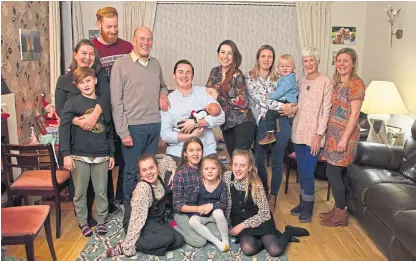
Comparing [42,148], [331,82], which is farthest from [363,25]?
[42,148]

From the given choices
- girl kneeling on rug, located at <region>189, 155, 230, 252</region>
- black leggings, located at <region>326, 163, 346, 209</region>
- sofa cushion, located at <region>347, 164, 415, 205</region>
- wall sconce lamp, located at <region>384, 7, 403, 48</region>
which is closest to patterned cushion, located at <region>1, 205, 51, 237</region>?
girl kneeling on rug, located at <region>189, 155, 230, 252</region>

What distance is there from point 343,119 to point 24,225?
2129mm

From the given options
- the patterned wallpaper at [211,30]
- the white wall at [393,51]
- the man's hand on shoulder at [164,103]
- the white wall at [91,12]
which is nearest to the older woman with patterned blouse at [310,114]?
the man's hand on shoulder at [164,103]

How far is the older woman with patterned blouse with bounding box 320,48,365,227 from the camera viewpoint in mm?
2758

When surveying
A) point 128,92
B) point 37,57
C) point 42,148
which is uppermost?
point 37,57

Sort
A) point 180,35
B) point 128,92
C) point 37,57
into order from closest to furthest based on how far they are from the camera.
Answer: point 128,92
point 37,57
point 180,35

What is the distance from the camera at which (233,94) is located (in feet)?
9.55

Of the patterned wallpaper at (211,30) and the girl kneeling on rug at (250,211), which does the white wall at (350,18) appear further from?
the girl kneeling on rug at (250,211)

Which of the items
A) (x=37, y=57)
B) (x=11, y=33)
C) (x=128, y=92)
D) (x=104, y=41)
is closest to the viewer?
(x=128, y=92)

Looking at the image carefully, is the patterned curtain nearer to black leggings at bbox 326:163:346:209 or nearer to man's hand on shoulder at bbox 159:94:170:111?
man's hand on shoulder at bbox 159:94:170:111

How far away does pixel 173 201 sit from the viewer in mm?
2770

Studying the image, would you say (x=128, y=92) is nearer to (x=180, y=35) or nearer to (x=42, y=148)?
(x=42, y=148)

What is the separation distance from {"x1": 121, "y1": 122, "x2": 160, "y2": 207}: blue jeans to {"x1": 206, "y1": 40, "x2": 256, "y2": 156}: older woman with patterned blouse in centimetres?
51

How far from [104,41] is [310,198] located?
1.97m
